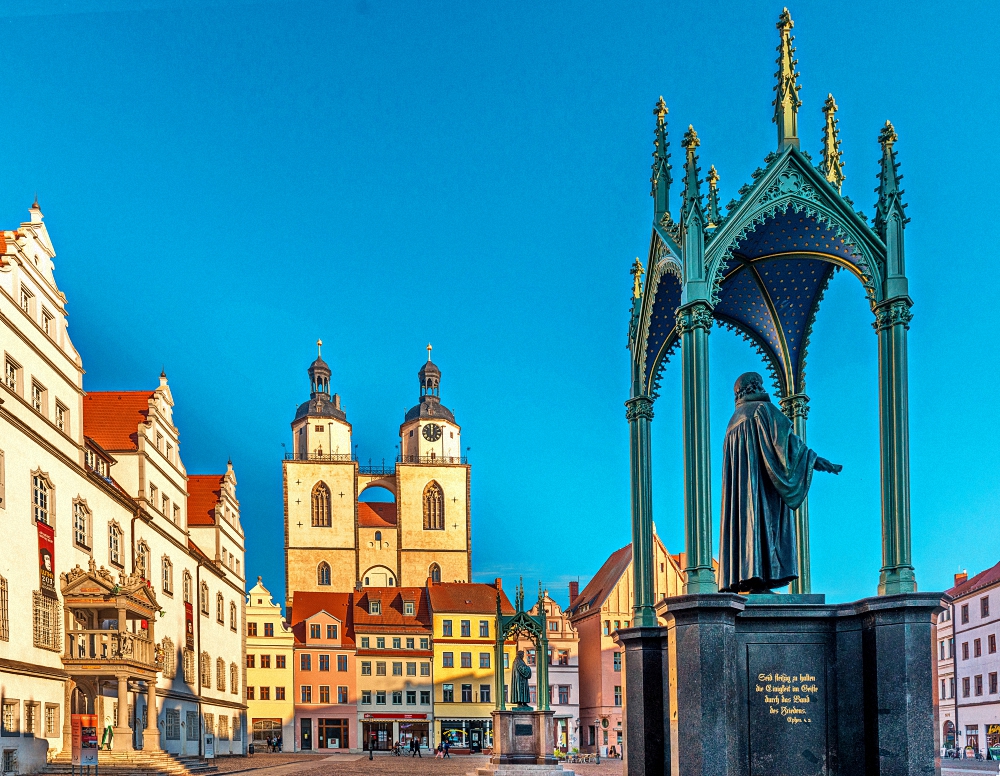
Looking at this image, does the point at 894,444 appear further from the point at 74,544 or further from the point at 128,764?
the point at 128,764

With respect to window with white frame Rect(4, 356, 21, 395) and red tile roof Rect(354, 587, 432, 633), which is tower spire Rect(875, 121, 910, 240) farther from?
red tile roof Rect(354, 587, 432, 633)

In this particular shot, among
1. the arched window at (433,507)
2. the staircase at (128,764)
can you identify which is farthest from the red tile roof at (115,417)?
the arched window at (433,507)

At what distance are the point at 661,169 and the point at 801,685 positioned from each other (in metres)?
5.91

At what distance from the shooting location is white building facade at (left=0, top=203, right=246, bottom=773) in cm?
3153

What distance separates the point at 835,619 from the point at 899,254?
366 centimetres

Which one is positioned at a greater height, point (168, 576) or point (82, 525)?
point (82, 525)

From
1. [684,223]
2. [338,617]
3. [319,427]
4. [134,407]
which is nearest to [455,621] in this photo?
[338,617]

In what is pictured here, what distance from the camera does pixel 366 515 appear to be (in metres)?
114

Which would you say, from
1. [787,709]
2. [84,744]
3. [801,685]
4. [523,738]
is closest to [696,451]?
[801,685]

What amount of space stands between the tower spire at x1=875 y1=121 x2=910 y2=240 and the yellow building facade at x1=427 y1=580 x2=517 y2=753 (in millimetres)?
71857

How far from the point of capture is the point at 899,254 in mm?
11602

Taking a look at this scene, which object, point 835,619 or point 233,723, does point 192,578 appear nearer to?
point 233,723

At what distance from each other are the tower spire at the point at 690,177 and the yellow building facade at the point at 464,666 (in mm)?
71673

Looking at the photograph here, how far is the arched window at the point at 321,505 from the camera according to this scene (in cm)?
10962
